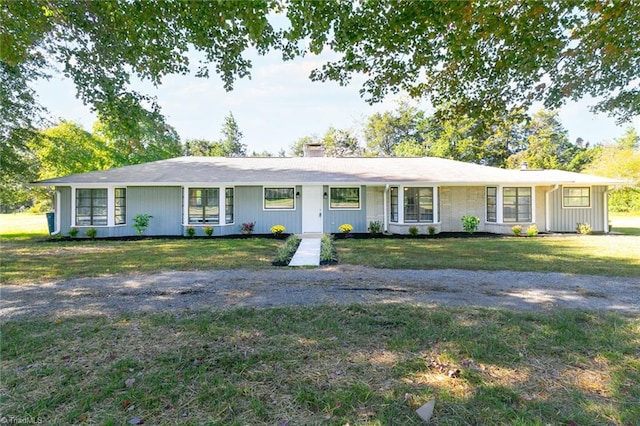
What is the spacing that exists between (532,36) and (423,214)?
33.6 feet

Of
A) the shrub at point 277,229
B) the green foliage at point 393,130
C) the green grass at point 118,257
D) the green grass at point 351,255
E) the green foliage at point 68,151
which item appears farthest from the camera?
the green foliage at point 393,130

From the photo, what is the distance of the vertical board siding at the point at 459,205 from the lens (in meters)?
14.9

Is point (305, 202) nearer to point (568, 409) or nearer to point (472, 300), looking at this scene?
point (472, 300)

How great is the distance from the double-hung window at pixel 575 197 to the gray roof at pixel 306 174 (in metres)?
0.60

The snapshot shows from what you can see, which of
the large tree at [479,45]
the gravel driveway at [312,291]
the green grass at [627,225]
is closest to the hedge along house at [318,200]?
the green grass at [627,225]

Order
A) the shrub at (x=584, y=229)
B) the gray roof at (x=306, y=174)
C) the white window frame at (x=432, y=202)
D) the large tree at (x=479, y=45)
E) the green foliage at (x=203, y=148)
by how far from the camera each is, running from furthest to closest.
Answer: the green foliage at (x=203, y=148) → the shrub at (x=584, y=229) → the white window frame at (x=432, y=202) → the gray roof at (x=306, y=174) → the large tree at (x=479, y=45)

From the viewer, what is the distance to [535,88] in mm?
5406

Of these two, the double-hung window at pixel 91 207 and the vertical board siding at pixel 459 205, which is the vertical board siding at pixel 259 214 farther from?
the vertical board siding at pixel 459 205

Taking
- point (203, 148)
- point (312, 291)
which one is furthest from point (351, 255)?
point (203, 148)

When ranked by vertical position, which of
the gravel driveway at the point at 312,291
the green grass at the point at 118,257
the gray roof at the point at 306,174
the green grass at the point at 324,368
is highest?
the gray roof at the point at 306,174

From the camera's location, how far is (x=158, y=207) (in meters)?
14.0

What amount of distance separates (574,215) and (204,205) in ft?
54.7

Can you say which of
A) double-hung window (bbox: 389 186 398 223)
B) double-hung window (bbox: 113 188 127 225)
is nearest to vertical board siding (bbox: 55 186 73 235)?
double-hung window (bbox: 113 188 127 225)

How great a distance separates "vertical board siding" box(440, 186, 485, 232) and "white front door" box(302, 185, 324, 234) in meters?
5.56
